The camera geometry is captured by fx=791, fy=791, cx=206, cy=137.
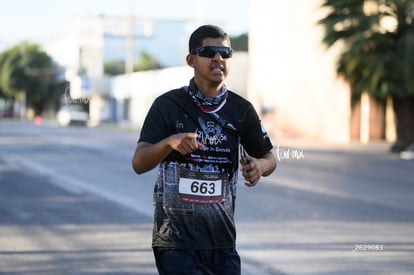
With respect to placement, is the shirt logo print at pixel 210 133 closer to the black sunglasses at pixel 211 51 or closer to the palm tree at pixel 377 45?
the black sunglasses at pixel 211 51

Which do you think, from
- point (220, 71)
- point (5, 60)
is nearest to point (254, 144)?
point (220, 71)

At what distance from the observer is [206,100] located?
12.5 feet

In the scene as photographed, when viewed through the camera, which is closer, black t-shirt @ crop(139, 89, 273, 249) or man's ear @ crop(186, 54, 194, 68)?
black t-shirt @ crop(139, 89, 273, 249)

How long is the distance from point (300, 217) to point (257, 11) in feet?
123

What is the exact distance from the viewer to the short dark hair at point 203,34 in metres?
3.78

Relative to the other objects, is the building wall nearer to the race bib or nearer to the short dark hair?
the short dark hair

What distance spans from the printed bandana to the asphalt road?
46.1 inches

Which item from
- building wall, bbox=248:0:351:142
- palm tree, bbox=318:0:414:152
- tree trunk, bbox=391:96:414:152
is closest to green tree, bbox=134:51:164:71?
building wall, bbox=248:0:351:142

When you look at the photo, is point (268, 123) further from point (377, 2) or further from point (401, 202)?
point (401, 202)

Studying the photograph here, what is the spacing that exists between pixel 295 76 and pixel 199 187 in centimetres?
3962

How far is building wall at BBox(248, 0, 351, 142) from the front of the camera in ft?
130

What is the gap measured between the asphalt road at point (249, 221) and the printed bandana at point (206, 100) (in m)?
1.17

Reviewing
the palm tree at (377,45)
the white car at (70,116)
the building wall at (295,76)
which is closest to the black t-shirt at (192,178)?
the palm tree at (377,45)

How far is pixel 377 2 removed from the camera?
27125mm
